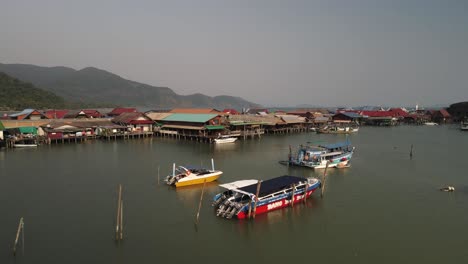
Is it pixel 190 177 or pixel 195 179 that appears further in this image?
pixel 195 179

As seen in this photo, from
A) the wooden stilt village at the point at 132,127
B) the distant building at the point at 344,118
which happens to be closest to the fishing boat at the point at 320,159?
the wooden stilt village at the point at 132,127

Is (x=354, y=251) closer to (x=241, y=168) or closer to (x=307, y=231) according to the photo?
A: (x=307, y=231)

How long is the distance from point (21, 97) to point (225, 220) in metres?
91.7

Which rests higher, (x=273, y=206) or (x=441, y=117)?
(x=441, y=117)

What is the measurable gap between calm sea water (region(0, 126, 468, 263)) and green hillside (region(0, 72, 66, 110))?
64.9m

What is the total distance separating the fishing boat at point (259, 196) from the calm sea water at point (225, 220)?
0.39 m

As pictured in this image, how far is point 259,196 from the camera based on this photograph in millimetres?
14867

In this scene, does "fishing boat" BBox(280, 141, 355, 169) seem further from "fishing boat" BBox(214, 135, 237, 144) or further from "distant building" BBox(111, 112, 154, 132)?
"distant building" BBox(111, 112, 154, 132)

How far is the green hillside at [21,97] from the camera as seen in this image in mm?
79375

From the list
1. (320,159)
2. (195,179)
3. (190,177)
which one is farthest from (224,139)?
(190,177)

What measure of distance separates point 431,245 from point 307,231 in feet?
14.9

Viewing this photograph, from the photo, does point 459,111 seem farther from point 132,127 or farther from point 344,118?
point 132,127

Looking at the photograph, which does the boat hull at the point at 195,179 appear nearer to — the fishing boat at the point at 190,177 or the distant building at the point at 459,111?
the fishing boat at the point at 190,177

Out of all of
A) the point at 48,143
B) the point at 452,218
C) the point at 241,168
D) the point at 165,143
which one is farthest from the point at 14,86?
the point at 452,218
